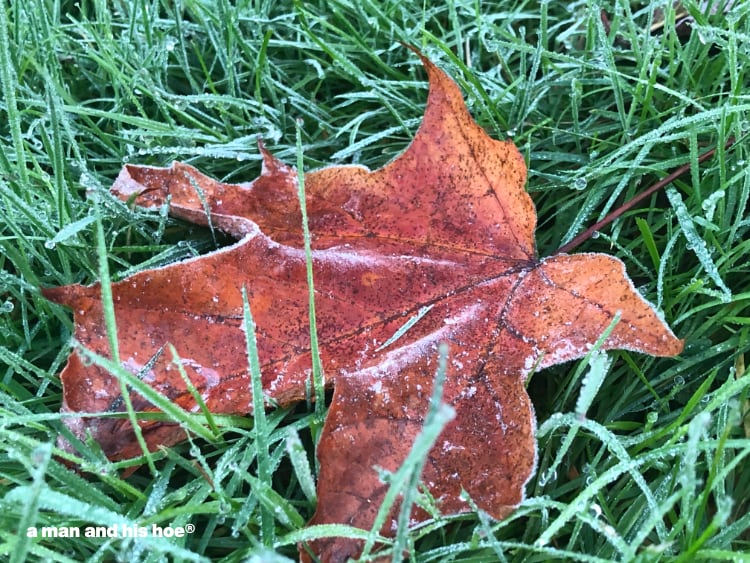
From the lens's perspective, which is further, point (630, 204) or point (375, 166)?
point (375, 166)

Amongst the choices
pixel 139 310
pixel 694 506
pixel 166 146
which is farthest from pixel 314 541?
pixel 166 146

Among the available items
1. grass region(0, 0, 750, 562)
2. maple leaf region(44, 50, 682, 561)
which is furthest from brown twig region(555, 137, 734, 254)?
maple leaf region(44, 50, 682, 561)

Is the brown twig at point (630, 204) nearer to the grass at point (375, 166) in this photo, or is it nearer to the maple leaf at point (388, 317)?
the grass at point (375, 166)

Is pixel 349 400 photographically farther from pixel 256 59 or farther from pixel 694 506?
pixel 256 59

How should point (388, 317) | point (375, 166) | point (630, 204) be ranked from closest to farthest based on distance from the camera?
1. point (388, 317)
2. point (630, 204)
3. point (375, 166)

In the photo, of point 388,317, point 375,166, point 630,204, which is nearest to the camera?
point 388,317

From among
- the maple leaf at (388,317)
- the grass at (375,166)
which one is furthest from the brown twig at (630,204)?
the maple leaf at (388,317)
